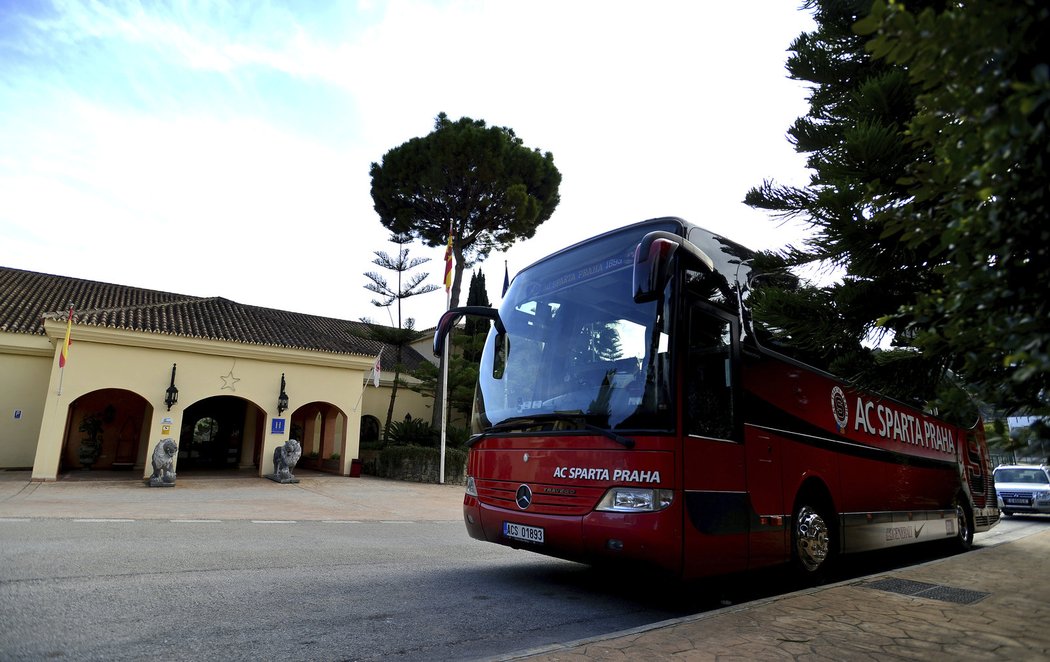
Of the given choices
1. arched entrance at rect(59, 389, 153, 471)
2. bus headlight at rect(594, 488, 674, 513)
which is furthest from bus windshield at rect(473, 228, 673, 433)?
arched entrance at rect(59, 389, 153, 471)

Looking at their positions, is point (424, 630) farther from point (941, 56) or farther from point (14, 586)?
point (941, 56)

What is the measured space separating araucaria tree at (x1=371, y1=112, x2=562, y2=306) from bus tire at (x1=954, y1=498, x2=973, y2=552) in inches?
745

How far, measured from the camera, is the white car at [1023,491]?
17281 millimetres

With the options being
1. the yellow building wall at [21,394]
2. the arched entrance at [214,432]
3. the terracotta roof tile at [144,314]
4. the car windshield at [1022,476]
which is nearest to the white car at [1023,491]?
the car windshield at [1022,476]

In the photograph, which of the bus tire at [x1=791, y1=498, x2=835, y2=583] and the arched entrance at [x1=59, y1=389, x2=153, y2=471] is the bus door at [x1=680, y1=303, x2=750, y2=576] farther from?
the arched entrance at [x1=59, y1=389, x2=153, y2=471]

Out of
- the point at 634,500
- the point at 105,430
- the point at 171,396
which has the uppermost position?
the point at 171,396

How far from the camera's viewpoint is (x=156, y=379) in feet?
57.0

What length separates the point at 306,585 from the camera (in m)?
5.03

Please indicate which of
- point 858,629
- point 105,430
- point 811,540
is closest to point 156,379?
point 105,430

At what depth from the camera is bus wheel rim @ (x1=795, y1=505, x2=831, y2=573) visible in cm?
548

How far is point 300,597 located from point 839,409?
556cm

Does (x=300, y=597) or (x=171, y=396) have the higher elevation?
(x=171, y=396)

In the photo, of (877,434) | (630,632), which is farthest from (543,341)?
(877,434)

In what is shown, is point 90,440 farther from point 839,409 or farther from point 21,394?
point 839,409
